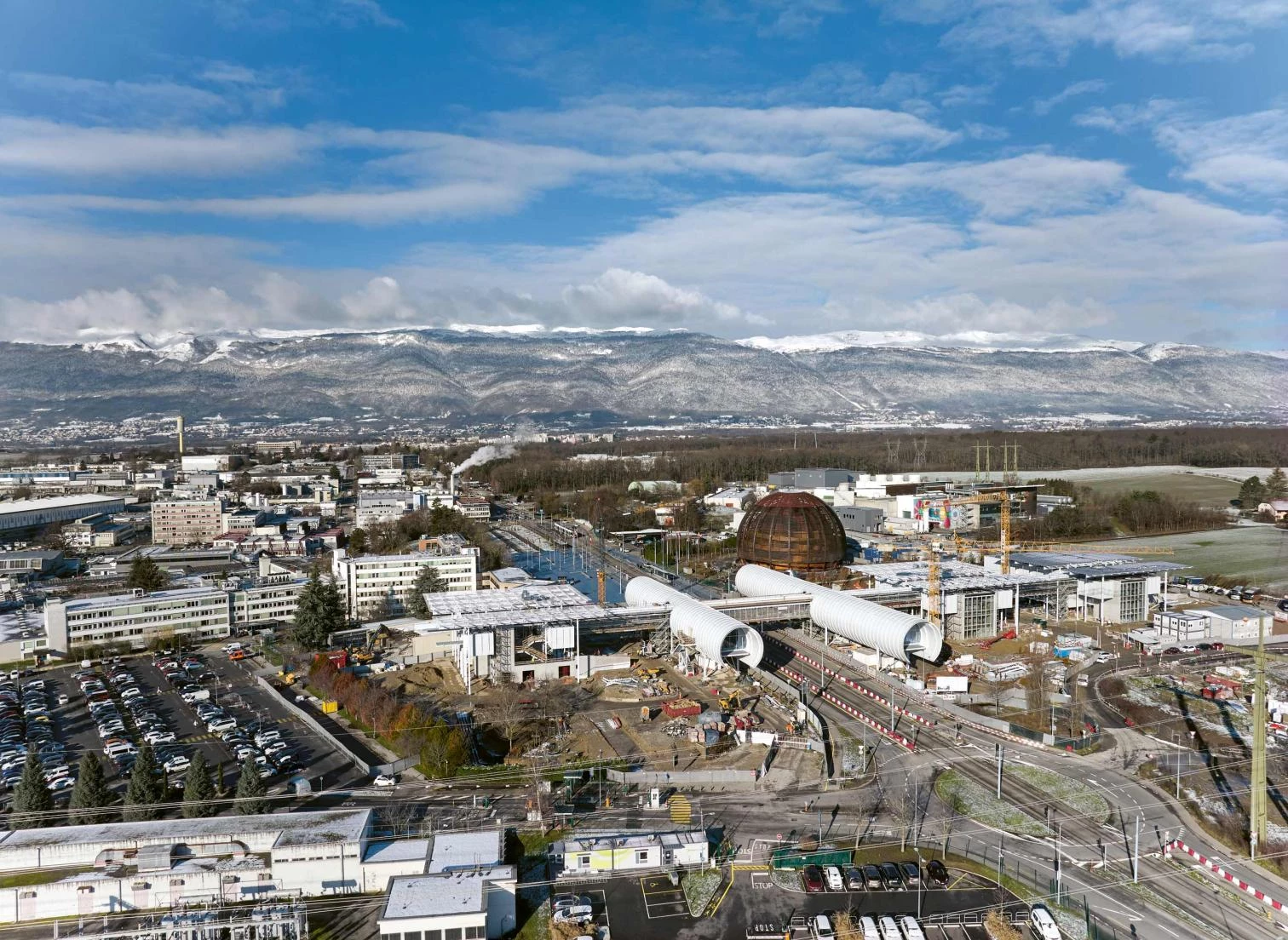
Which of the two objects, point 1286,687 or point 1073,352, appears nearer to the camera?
point 1286,687

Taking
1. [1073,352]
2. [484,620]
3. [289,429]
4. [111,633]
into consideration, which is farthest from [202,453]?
[1073,352]

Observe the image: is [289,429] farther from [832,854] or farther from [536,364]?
[832,854]

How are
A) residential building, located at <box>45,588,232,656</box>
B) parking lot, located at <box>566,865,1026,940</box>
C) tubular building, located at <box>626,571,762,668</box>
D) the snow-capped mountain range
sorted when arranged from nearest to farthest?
parking lot, located at <box>566,865,1026,940</box> → tubular building, located at <box>626,571,762,668</box> → residential building, located at <box>45,588,232,656</box> → the snow-capped mountain range

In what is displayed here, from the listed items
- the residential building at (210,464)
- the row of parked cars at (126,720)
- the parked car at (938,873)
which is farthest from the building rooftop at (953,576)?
the residential building at (210,464)

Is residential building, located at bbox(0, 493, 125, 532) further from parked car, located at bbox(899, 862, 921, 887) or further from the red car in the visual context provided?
parked car, located at bbox(899, 862, 921, 887)

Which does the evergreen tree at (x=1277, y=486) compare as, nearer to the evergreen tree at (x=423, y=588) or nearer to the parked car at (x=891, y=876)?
the evergreen tree at (x=423, y=588)

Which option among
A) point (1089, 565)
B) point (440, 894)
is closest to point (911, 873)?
point (440, 894)

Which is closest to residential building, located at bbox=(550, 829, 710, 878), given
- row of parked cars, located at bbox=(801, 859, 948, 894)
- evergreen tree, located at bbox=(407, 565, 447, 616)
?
row of parked cars, located at bbox=(801, 859, 948, 894)
